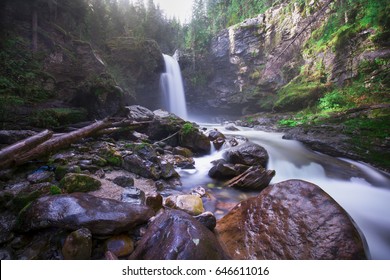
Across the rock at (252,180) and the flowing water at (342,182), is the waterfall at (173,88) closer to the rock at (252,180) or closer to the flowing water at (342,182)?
the flowing water at (342,182)

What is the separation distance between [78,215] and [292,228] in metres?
2.56

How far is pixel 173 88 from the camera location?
2444 cm

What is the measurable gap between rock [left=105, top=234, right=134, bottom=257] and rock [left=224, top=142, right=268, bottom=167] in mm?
4596

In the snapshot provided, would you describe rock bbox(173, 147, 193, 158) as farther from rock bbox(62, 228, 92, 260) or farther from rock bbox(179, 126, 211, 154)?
rock bbox(62, 228, 92, 260)

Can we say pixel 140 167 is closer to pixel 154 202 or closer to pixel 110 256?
pixel 154 202

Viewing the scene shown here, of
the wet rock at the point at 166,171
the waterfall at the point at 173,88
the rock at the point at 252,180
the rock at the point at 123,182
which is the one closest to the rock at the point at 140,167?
the wet rock at the point at 166,171

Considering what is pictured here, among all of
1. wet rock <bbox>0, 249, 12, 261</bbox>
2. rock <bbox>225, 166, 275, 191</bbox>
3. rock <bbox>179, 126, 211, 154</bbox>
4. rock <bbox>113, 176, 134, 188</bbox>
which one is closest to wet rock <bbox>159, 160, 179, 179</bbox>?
rock <bbox>113, 176, 134, 188</bbox>

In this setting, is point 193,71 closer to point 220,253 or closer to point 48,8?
point 48,8

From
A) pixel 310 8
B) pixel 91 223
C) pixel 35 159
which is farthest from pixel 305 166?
pixel 310 8

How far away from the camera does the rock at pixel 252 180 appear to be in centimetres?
498

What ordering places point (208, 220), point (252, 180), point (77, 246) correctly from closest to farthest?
1. point (77, 246)
2. point (208, 220)
3. point (252, 180)

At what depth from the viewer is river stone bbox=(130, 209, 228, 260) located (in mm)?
1771

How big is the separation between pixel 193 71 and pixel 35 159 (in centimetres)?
2649

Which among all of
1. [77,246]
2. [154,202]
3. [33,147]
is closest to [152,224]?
[77,246]
